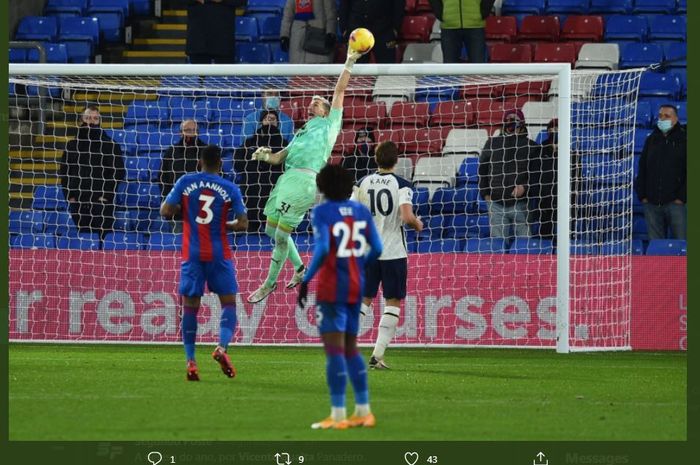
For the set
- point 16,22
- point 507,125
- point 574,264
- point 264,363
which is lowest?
point 264,363

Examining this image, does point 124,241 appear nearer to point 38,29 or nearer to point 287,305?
point 287,305

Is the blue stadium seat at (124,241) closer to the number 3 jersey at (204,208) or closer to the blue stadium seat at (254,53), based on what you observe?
the blue stadium seat at (254,53)

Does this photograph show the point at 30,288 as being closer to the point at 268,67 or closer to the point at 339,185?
the point at 268,67

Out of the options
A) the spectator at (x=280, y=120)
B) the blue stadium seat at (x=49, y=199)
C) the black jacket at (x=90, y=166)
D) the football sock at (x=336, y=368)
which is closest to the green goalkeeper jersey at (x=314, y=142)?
the spectator at (x=280, y=120)

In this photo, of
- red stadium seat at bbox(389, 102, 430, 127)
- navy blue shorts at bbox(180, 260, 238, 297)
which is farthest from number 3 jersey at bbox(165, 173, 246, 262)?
red stadium seat at bbox(389, 102, 430, 127)

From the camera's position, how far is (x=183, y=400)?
10.1 metres

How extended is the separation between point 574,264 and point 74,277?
19.5 ft

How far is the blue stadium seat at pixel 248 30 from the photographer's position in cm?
2039

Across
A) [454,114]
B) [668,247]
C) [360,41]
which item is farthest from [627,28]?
[360,41]

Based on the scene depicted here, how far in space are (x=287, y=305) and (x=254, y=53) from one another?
17.6ft

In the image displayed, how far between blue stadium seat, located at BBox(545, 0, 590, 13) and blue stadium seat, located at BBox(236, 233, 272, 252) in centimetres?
646

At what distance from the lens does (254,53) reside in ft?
65.9

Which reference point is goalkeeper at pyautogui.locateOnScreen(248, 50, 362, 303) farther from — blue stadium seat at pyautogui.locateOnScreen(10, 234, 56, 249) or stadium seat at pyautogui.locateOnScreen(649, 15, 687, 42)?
stadium seat at pyautogui.locateOnScreen(649, 15, 687, 42)

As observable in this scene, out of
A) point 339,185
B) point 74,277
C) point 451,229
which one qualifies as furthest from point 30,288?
point 339,185
